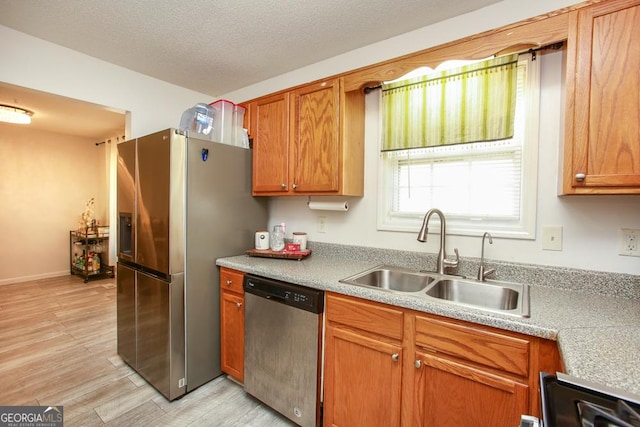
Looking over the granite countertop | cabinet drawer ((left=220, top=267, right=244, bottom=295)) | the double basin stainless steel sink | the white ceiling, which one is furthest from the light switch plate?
cabinet drawer ((left=220, top=267, right=244, bottom=295))

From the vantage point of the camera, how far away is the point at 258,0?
1612 millimetres

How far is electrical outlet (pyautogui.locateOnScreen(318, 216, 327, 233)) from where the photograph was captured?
2324mm

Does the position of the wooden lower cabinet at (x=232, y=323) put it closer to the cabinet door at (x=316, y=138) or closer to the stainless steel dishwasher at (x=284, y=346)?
the stainless steel dishwasher at (x=284, y=346)

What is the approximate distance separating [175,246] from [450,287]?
5.49ft

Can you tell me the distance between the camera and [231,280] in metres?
2.01

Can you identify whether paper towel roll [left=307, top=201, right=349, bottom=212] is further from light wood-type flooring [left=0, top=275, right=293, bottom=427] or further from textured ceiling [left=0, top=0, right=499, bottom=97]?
light wood-type flooring [left=0, top=275, right=293, bottom=427]

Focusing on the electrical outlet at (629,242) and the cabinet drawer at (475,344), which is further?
the electrical outlet at (629,242)

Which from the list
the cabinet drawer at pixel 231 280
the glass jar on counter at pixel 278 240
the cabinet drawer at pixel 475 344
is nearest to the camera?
the cabinet drawer at pixel 475 344

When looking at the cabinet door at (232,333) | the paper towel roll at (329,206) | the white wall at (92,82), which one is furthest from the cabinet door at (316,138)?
the white wall at (92,82)

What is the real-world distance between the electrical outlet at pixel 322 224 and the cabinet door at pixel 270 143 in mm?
388

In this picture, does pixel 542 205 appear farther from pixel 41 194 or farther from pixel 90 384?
pixel 41 194

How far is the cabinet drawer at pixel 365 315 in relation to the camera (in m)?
1.33

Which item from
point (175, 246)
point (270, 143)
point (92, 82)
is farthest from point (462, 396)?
point (92, 82)

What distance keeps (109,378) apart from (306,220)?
1855mm
